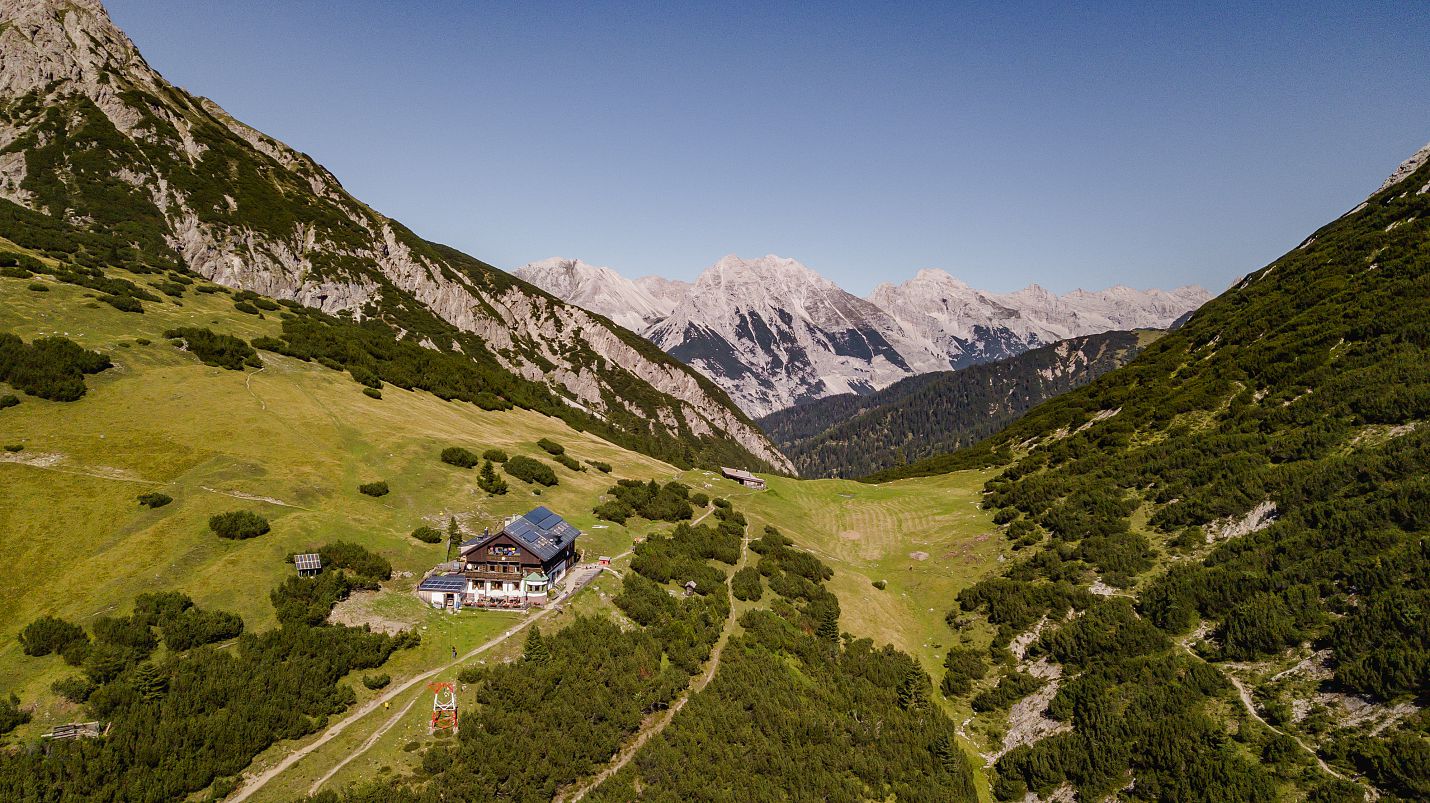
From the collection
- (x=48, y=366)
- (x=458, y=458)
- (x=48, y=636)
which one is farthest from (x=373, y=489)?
(x=48, y=366)

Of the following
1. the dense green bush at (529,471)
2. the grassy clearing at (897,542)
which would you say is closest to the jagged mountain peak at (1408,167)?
the grassy clearing at (897,542)

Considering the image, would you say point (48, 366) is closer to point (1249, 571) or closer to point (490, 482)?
point (490, 482)

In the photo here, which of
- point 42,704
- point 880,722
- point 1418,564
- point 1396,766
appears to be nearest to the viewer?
point 1396,766

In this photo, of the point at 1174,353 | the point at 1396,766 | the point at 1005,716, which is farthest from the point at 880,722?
the point at 1174,353

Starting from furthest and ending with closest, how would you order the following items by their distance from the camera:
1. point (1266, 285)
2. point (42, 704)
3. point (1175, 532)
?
point (1266, 285) → point (1175, 532) → point (42, 704)

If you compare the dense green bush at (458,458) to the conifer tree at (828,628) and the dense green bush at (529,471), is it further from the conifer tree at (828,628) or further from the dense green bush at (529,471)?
the conifer tree at (828,628)

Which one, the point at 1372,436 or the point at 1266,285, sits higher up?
the point at 1266,285

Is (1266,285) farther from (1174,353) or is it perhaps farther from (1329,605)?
(1329,605)

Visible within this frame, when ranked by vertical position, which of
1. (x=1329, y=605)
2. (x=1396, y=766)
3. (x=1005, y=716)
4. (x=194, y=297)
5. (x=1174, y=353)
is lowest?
(x=1005, y=716)
